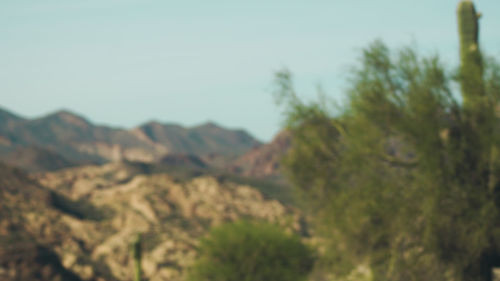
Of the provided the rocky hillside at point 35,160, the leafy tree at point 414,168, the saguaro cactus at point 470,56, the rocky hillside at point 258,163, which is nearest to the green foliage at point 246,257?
the leafy tree at point 414,168

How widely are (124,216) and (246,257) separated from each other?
142ft

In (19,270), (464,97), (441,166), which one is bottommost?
(19,270)

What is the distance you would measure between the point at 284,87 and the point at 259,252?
695 cm

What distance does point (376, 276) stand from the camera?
17.9m

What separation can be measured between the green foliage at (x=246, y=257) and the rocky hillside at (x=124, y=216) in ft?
59.6

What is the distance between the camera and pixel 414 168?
17156 millimetres

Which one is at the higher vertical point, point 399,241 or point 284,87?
point 284,87

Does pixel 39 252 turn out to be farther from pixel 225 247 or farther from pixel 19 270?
pixel 225 247

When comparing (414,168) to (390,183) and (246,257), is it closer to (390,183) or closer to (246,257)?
(390,183)

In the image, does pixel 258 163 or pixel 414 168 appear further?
pixel 258 163

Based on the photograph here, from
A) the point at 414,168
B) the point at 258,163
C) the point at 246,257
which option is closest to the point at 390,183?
the point at 414,168

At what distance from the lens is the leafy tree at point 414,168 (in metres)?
15.8

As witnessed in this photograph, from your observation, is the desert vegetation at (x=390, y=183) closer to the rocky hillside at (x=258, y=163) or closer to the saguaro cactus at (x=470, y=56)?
the saguaro cactus at (x=470, y=56)

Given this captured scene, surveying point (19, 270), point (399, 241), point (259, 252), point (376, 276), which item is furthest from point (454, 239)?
point (19, 270)
